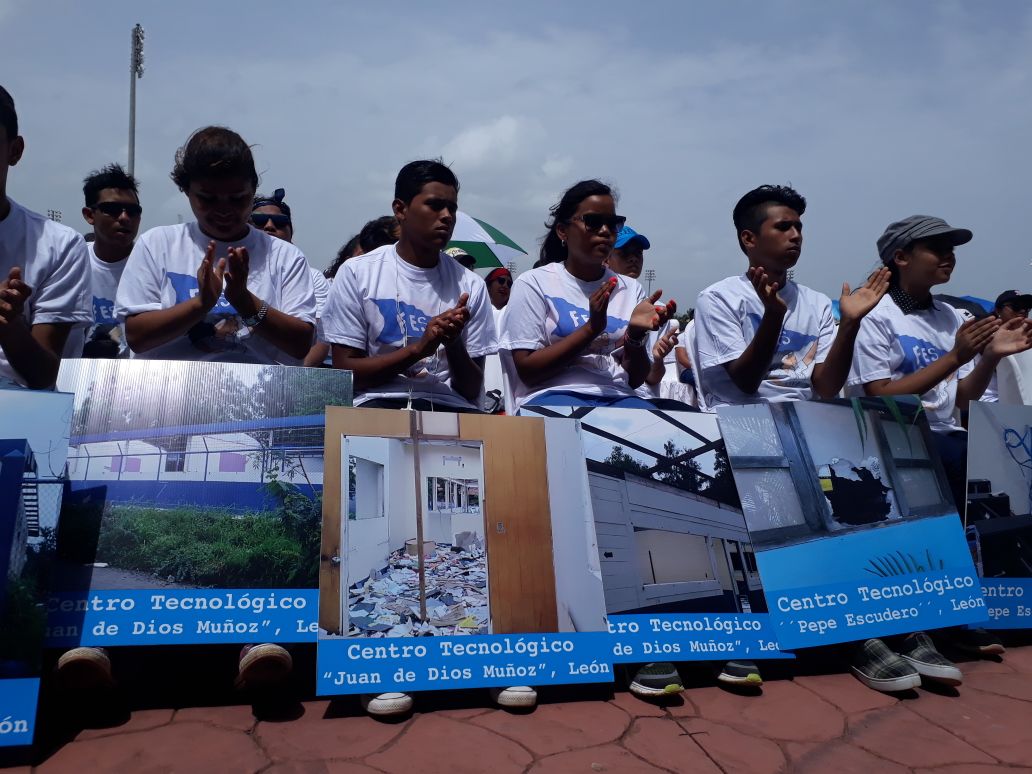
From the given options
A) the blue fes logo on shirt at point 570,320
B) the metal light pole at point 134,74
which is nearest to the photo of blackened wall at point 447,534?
the blue fes logo on shirt at point 570,320

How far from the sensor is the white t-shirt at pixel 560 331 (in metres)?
3.24

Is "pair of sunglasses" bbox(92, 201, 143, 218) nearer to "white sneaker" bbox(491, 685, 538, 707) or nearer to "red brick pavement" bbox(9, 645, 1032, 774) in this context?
"red brick pavement" bbox(9, 645, 1032, 774)

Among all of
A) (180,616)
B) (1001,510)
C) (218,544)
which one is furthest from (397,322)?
(1001,510)

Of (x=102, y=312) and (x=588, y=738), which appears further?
(x=102, y=312)

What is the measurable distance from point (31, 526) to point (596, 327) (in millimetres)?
2019

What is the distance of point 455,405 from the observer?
305cm


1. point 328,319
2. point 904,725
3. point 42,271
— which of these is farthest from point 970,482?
point 42,271

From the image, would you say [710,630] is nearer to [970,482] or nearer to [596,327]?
[596,327]

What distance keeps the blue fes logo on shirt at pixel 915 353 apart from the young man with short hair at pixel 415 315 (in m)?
1.94

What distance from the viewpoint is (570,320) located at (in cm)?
330

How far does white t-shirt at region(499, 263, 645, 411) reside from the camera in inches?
128

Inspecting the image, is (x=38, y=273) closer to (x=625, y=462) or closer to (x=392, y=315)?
(x=392, y=315)

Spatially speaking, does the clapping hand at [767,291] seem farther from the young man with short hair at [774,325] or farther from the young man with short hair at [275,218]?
the young man with short hair at [275,218]

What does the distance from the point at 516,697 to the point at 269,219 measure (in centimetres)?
357
